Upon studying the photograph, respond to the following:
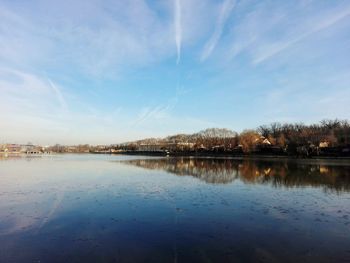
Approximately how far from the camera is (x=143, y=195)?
53.2 ft

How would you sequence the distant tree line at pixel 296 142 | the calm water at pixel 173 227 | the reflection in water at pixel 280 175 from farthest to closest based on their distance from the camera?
the distant tree line at pixel 296 142 → the reflection in water at pixel 280 175 → the calm water at pixel 173 227

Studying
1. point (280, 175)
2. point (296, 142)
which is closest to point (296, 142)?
point (296, 142)

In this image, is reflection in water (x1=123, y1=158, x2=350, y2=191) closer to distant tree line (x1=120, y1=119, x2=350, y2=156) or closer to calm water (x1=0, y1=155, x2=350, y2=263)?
calm water (x1=0, y1=155, x2=350, y2=263)

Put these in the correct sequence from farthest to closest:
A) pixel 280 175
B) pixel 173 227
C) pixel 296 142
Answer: pixel 296 142 → pixel 280 175 → pixel 173 227

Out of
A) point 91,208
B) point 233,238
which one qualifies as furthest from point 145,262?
point 91,208

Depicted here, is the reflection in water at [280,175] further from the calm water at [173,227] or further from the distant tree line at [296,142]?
the distant tree line at [296,142]

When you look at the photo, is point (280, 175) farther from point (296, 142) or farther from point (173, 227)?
point (296, 142)

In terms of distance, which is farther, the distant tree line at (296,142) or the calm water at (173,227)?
the distant tree line at (296,142)

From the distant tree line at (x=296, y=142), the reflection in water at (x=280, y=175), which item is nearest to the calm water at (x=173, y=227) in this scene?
the reflection in water at (x=280, y=175)

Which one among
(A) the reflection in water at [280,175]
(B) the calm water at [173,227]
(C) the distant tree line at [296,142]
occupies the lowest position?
(B) the calm water at [173,227]

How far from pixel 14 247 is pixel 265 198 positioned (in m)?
11.3

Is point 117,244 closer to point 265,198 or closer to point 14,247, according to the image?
point 14,247

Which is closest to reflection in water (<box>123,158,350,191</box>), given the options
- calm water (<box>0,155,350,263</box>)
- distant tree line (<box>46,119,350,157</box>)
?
calm water (<box>0,155,350,263</box>)

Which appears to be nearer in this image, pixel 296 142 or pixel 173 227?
pixel 173 227
